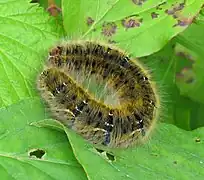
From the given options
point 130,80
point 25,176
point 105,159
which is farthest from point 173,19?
point 25,176

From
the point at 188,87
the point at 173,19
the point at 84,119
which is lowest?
the point at 188,87

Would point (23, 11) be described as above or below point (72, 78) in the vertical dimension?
above

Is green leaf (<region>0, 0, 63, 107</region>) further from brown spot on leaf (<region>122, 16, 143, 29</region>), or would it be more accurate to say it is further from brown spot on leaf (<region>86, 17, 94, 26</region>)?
brown spot on leaf (<region>122, 16, 143, 29</region>)

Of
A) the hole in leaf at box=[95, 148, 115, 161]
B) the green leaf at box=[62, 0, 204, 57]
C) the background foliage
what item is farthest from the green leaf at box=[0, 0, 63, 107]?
the hole in leaf at box=[95, 148, 115, 161]

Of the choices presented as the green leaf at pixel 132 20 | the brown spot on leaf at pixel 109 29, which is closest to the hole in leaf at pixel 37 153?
the green leaf at pixel 132 20

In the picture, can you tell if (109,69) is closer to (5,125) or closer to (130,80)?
(130,80)

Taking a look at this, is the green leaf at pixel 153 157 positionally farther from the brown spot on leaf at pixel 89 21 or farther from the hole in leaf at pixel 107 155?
the brown spot on leaf at pixel 89 21

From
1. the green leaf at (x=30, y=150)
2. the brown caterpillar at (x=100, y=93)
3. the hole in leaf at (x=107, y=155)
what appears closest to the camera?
the green leaf at (x=30, y=150)

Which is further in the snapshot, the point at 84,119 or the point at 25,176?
the point at 84,119
